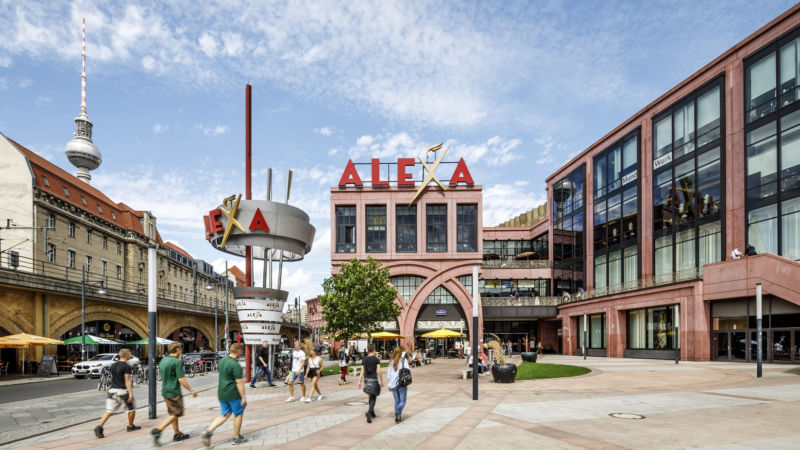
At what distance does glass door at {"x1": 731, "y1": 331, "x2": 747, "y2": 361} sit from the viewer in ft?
96.3

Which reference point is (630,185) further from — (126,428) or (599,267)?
(126,428)

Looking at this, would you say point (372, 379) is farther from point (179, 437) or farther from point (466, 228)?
point (466, 228)

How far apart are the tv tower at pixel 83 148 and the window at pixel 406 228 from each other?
6255cm

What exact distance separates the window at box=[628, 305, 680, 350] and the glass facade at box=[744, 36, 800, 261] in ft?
23.6

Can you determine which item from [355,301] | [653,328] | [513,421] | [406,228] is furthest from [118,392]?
[406,228]

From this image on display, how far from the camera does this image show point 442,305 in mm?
51688

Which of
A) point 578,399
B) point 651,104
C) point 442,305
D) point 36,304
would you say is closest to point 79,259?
point 36,304

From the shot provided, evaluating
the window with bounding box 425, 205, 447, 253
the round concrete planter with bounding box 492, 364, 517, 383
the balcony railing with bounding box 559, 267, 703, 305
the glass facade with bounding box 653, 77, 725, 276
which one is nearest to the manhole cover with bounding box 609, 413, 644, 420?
the round concrete planter with bounding box 492, 364, 517, 383

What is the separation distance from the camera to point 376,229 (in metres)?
52.5

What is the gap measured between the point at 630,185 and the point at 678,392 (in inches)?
1103

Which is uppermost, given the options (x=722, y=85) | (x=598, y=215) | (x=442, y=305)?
(x=722, y=85)

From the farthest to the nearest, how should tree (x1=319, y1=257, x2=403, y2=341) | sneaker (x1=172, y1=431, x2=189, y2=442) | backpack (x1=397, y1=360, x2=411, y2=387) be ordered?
tree (x1=319, y1=257, x2=403, y2=341) → backpack (x1=397, y1=360, x2=411, y2=387) → sneaker (x1=172, y1=431, x2=189, y2=442)

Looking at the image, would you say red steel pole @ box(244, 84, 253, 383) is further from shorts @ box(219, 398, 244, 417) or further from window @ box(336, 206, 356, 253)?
window @ box(336, 206, 356, 253)

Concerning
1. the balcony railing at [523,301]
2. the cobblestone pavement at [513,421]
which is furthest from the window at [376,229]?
the cobblestone pavement at [513,421]
